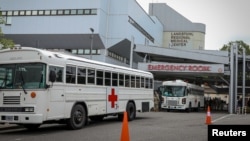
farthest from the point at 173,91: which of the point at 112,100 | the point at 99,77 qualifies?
the point at 99,77

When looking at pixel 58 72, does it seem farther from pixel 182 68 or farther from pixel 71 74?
pixel 182 68

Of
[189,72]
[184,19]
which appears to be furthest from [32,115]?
[184,19]

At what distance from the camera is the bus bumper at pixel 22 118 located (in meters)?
13.5

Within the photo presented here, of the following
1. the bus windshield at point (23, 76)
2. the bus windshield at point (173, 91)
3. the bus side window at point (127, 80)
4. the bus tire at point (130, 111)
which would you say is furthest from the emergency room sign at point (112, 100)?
the bus windshield at point (173, 91)

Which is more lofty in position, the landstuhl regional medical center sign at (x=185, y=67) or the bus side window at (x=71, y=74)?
the landstuhl regional medical center sign at (x=185, y=67)

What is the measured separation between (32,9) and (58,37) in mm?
5162

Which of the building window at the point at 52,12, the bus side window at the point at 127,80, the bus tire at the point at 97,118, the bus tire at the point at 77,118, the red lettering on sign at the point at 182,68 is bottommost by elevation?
the bus tire at the point at 97,118

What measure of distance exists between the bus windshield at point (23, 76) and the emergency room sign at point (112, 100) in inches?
200

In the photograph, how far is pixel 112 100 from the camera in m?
18.9

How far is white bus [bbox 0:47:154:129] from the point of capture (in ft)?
45.3

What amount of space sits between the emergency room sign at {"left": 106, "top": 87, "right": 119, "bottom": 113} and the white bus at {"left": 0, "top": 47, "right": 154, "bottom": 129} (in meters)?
0.55

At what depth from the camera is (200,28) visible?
316ft

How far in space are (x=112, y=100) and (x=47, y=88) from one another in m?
5.48

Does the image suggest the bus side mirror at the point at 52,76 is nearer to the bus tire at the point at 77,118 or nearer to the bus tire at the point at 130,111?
the bus tire at the point at 77,118
